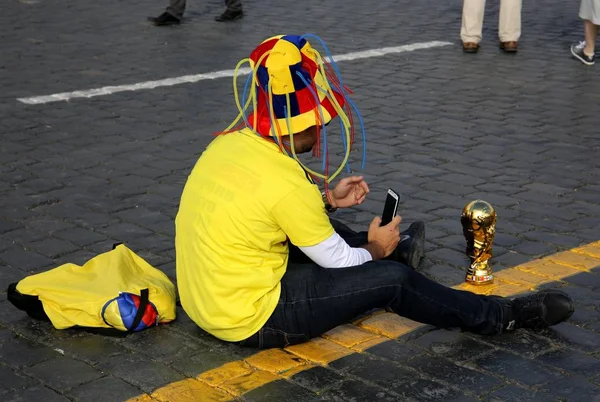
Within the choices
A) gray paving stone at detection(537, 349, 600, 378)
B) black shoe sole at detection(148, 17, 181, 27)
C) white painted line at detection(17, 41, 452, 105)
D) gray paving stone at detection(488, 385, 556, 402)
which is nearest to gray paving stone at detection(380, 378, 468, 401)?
gray paving stone at detection(488, 385, 556, 402)

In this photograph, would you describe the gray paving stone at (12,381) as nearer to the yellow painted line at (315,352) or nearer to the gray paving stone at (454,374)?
the yellow painted line at (315,352)

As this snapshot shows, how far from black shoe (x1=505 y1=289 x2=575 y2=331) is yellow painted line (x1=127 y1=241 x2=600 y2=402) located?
419mm

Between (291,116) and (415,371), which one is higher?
(291,116)

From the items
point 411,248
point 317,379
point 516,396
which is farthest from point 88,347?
point 516,396

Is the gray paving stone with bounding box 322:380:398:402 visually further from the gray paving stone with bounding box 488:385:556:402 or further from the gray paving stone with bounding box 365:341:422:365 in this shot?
the gray paving stone with bounding box 488:385:556:402

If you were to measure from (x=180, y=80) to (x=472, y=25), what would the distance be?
324 centimetres

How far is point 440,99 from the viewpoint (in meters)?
8.69

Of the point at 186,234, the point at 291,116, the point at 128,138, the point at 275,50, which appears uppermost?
the point at 275,50

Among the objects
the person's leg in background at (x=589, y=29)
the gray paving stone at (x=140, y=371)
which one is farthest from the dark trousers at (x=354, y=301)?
the person's leg in background at (x=589, y=29)

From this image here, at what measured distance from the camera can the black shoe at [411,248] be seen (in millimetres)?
4910

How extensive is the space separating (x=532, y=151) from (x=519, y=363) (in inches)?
133

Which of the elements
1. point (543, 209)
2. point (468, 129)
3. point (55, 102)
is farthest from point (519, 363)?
point (55, 102)

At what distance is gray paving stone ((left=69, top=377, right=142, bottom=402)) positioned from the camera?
3.79 m

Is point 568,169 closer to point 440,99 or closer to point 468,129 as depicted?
point 468,129
